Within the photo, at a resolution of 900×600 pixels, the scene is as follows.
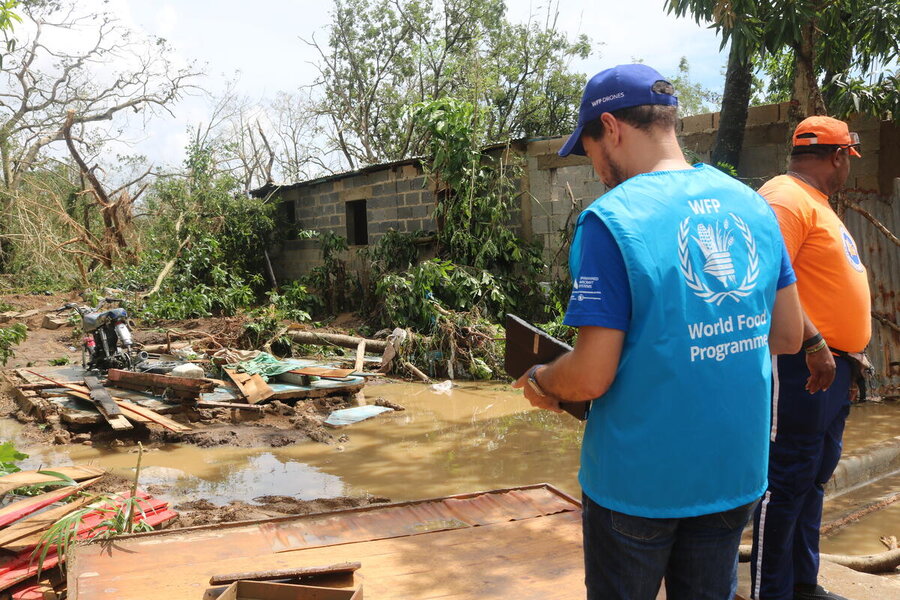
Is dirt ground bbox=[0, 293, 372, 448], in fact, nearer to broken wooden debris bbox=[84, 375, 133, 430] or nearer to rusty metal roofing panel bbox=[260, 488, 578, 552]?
broken wooden debris bbox=[84, 375, 133, 430]

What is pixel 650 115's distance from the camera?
170 centimetres

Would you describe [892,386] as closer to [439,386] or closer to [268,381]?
[439,386]

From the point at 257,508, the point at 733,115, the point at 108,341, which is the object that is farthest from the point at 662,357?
the point at 108,341

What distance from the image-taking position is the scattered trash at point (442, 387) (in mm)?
8734

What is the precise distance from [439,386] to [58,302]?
10.8 metres

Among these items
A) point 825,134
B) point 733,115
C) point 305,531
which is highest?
point 733,115

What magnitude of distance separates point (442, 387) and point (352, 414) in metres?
1.70

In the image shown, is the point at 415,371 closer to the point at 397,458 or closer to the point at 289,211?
the point at 397,458

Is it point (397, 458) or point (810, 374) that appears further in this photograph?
point (397, 458)

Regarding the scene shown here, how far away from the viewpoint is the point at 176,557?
2.84 metres

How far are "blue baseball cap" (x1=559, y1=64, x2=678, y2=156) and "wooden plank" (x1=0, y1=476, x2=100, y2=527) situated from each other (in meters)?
3.24

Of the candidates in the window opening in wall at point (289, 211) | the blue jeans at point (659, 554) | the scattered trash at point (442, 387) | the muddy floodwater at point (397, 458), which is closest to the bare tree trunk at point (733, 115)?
the muddy floodwater at point (397, 458)

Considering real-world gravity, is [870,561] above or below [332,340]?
below

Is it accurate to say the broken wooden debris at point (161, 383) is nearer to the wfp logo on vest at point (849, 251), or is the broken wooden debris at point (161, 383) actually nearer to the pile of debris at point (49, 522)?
the pile of debris at point (49, 522)
